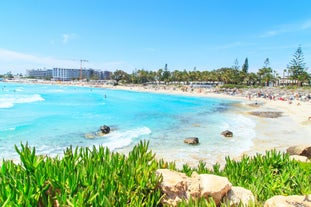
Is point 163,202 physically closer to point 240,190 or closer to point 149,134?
point 240,190

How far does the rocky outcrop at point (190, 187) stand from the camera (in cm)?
426

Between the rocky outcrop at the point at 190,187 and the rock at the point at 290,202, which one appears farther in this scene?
the rocky outcrop at the point at 190,187

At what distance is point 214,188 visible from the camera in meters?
4.45

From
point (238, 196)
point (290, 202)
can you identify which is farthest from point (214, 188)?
point (290, 202)

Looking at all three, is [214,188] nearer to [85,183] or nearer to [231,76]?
[85,183]

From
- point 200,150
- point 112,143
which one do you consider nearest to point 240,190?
point 200,150

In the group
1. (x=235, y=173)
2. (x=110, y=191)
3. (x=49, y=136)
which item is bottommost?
(x=49, y=136)

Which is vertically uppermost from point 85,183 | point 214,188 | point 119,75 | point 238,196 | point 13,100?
point 119,75

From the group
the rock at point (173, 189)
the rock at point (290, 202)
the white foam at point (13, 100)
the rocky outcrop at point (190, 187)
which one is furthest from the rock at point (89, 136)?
the white foam at point (13, 100)

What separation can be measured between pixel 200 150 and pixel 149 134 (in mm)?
5726

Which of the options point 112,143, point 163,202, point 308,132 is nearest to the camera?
point 163,202

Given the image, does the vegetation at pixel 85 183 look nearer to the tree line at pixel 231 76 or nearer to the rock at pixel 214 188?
the rock at pixel 214 188

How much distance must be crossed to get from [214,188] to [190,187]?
1.48ft

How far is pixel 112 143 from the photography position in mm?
16359
